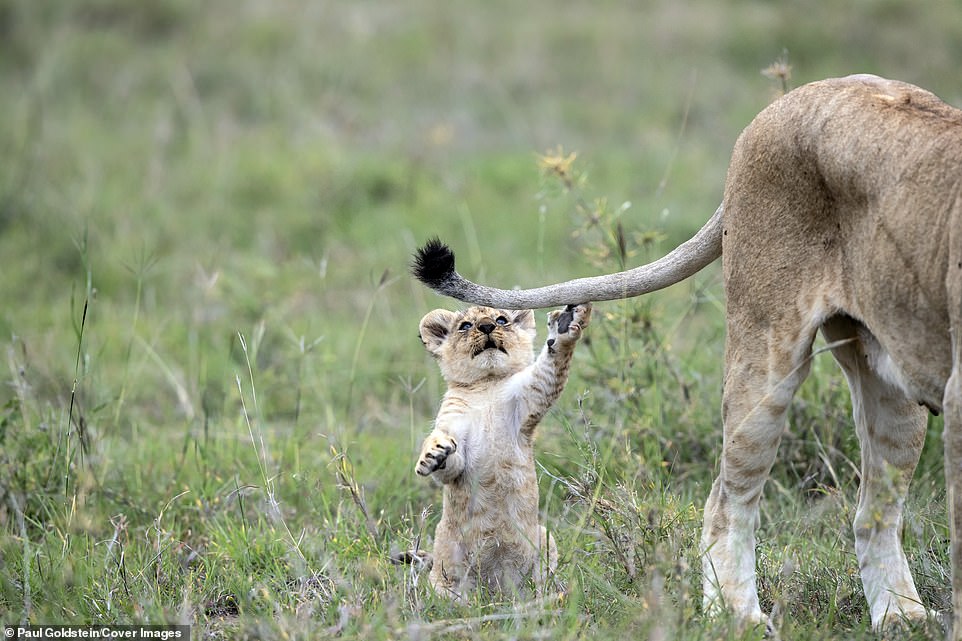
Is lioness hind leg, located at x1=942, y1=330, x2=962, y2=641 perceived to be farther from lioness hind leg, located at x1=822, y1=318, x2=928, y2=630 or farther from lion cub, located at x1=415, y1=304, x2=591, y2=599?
lion cub, located at x1=415, y1=304, x2=591, y2=599

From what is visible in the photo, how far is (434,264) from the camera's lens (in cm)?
367

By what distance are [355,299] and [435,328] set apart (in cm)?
371

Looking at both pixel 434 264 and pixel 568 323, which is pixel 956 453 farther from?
pixel 434 264

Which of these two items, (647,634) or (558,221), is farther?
(558,221)

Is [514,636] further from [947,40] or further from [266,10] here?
[266,10]

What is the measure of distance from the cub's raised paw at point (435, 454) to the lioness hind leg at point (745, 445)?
815mm

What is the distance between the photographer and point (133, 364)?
6938 mm

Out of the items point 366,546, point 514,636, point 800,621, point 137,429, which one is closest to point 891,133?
point 800,621

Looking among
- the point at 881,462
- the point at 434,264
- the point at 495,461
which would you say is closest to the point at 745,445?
the point at 881,462

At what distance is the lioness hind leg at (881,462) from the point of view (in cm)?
368

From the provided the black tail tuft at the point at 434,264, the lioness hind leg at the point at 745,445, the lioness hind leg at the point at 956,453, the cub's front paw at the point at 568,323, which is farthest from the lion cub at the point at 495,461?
the lioness hind leg at the point at 956,453

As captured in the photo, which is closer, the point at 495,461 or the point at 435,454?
the point at 435,454

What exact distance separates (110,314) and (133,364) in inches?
32.9

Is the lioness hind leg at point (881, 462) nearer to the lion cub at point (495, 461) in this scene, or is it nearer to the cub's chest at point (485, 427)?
the lion cub at point (495, 461)
